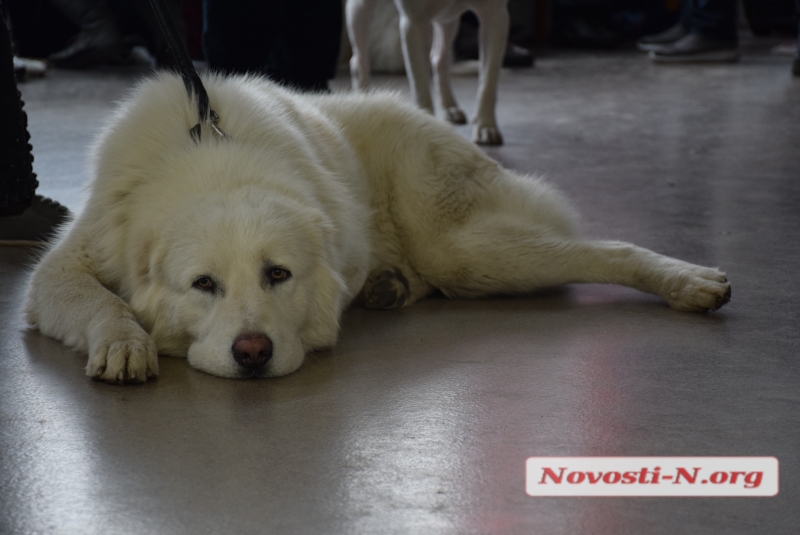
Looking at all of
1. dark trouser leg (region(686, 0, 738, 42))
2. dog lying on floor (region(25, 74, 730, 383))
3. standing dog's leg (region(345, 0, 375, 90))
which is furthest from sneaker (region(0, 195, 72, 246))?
dark trouser leg (region(686, 0, 738, 42))

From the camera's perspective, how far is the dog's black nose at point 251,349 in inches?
95.9

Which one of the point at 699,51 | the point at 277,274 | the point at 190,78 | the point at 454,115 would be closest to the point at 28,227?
the point at 190,78

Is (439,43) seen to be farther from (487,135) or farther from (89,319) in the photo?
(89,319)

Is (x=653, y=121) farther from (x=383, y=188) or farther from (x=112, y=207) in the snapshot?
(x=112, y=207)

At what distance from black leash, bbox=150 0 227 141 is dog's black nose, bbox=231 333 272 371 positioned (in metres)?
0.69

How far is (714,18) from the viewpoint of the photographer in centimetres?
989

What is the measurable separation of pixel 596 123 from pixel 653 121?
44 centimetres

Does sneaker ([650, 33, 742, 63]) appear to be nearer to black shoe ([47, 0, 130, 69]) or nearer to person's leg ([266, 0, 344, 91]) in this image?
black shoe ([47, 0, 130, 69])

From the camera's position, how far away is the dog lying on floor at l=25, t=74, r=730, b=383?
2.50 meters

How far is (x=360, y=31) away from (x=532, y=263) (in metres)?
3.56

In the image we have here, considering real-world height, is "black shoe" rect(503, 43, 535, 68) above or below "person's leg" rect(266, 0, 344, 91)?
below

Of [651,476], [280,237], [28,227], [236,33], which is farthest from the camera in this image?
[236,33]

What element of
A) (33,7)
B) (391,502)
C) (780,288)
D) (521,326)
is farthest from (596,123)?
(33,7)

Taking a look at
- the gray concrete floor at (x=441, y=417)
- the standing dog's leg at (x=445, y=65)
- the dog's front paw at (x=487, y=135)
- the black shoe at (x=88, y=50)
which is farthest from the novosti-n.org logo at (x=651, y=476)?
the black shoe at (x=88, y=50)
